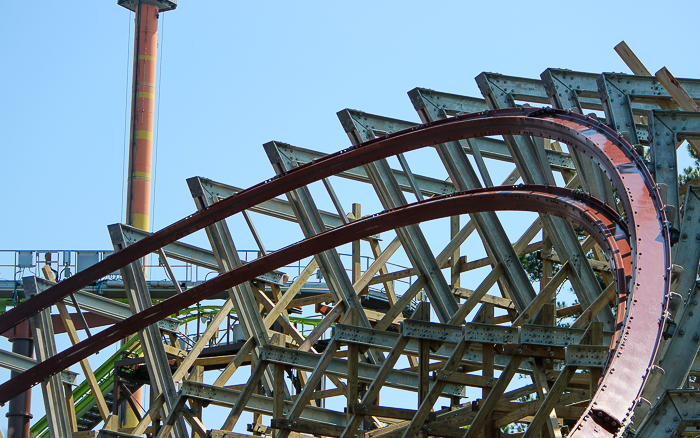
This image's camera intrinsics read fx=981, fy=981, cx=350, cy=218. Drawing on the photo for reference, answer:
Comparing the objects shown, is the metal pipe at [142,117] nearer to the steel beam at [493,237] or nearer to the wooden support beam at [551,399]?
the steel beam at [493,237]

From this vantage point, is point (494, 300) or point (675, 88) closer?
point (675, 88)

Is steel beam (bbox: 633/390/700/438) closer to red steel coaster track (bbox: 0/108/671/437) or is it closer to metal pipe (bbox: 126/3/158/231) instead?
red steel coaster track (bbox: 0/108/671/437)

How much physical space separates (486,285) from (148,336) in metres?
6.19

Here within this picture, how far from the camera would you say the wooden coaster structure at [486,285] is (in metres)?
8.52

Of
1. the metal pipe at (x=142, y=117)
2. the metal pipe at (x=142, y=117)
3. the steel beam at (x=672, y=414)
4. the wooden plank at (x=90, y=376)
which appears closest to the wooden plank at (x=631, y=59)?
the steel beam at (x=672, y=414)

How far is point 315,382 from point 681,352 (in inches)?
236

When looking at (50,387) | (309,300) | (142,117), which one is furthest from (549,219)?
(142,117)

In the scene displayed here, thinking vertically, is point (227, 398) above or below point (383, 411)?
above

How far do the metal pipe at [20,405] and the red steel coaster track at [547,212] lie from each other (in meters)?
7.76

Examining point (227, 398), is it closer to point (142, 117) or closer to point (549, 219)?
point (549, 219)

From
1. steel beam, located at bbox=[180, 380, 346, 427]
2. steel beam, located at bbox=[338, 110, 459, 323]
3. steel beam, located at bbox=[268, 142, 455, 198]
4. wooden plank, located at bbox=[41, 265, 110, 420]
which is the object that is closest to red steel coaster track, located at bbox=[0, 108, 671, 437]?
wooden plank, located at bbox=[41, 265, 110, 420]

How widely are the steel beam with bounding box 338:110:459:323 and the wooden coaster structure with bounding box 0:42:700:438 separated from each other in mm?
27

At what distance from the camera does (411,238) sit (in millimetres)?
15516

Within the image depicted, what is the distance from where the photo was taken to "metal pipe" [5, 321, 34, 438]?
80.5ft
